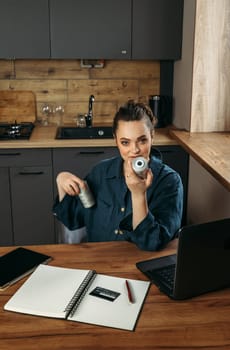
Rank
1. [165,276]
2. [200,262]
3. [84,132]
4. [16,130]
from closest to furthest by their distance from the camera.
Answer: [200,262] < [165,276] < [16,130] < [84,132]

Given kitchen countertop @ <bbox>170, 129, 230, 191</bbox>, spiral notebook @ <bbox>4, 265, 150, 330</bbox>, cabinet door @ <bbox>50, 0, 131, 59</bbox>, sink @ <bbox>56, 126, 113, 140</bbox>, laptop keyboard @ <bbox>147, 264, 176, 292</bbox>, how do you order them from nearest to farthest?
spiral notebook @ <bbox>4, 265, 150, 330</bbox> → laptop keyboard @ <bbox>147, 264, 176, 292</bbox> → kitchen countertop @ <bbox>170, 129, 230, 191</bbox> → cabinet door @ <bbox>50, 0, 131, 59</bbox> → sink @ <bbox>56, 126, 113, 140</bbox>

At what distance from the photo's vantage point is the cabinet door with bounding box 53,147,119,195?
9.79ft

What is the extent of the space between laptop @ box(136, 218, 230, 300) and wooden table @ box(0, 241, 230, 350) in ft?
0.08

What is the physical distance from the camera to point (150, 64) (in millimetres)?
3549

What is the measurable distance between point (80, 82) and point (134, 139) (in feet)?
6.82

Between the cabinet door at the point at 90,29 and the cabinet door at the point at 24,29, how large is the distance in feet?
0.20

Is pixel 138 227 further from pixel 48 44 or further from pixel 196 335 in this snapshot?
pixel 48 44

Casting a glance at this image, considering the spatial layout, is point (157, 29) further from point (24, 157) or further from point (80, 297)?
point (80, 297)

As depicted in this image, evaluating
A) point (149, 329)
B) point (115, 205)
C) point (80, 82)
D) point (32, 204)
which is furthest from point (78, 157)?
point (149, 329)

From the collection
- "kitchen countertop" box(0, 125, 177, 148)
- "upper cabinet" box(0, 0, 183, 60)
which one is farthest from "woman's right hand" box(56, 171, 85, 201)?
"upper cabinet" box(0, 0, 183, 60)

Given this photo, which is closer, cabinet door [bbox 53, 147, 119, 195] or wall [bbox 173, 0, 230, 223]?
wall [bbox 173, 0, 230, 223]

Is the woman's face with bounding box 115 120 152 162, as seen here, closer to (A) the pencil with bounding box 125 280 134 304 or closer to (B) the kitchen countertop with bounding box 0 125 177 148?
Answer: (A) the pencil with bounding box 125 280 134 304

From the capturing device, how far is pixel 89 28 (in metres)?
3.09

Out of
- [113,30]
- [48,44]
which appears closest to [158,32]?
[113,30]
